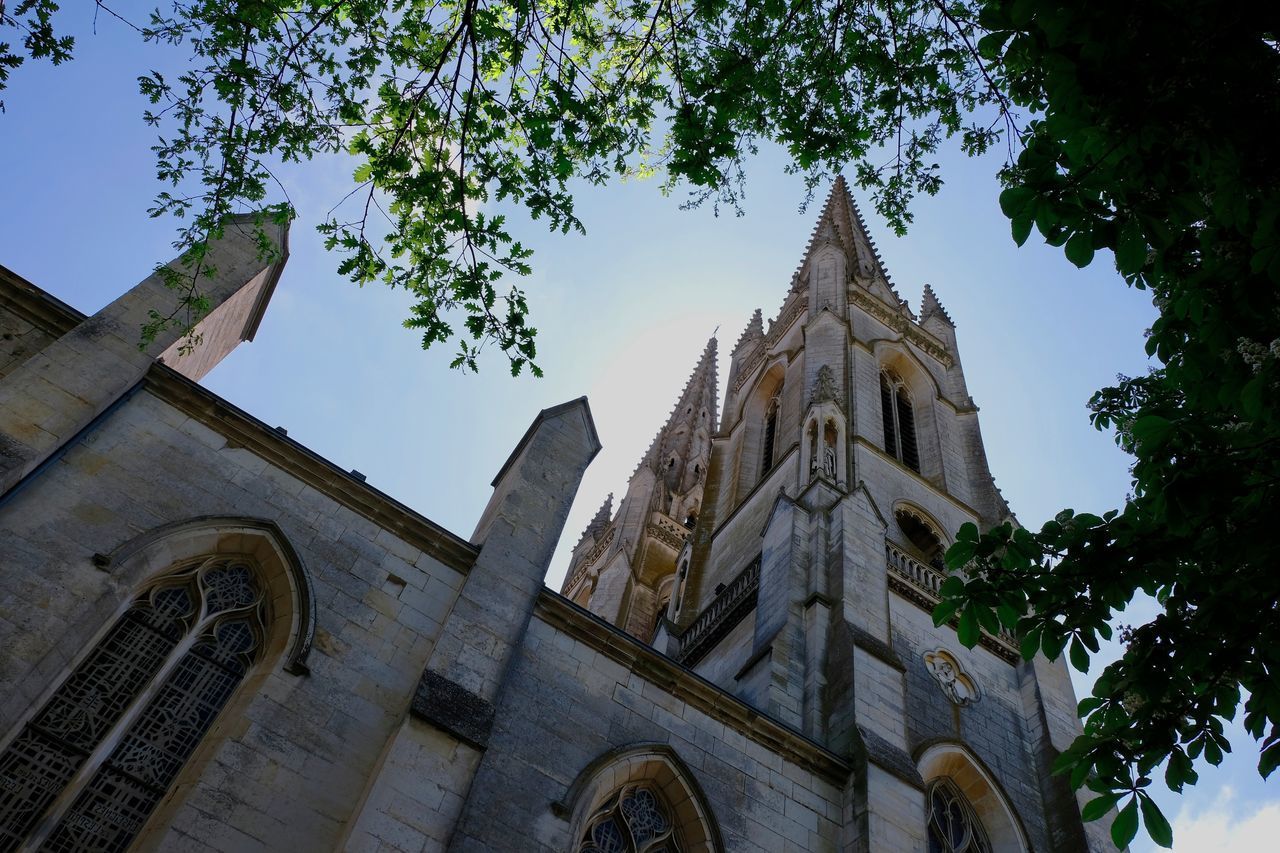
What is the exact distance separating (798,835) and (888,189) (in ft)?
22.5

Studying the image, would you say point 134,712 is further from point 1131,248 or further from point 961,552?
point 1131,248

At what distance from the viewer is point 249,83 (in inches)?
293

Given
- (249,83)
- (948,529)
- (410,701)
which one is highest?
(948,529)

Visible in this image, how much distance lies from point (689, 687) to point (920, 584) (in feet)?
22.3

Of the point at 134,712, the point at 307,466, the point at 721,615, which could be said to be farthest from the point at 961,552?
the point at 721,615

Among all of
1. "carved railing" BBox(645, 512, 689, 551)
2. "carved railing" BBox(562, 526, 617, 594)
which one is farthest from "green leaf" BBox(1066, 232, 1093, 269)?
"carved railing" BBox(562, 526, 617, 594)

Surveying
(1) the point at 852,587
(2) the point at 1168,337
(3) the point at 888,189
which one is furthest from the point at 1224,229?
(1) the point at 852,587

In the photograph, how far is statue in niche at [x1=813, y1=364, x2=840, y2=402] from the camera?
20.0 meters

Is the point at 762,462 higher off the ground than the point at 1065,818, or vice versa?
the point at 762,462

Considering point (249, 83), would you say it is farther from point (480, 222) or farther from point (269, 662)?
point (269, 662)

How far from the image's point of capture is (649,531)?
101 ft

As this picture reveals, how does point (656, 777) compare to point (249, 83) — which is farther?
point (656, 777)

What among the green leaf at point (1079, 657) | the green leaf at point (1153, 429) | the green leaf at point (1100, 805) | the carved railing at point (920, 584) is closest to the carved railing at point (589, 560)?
the carved railing at point (920, 584)

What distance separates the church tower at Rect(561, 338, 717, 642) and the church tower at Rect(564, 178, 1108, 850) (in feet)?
0.40
